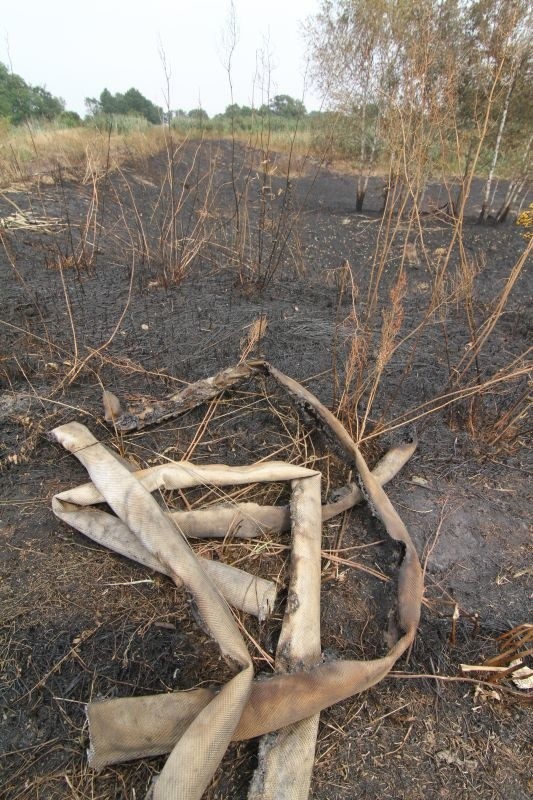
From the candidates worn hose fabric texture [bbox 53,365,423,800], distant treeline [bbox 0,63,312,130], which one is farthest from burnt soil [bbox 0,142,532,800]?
distant treeline [bbox 0,63,312,130]

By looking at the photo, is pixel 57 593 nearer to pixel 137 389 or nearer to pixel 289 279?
pixel 137 389

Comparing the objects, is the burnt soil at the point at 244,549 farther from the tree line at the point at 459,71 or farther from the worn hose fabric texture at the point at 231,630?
the tree line at the point at 459,71

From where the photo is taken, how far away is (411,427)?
2.58 meters

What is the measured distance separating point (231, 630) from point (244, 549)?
1.41ft

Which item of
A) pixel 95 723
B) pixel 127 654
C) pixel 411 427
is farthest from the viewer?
pixel 411 427

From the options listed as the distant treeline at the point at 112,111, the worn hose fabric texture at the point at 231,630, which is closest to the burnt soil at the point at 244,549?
the worn hose fabric texture at the point at 231,630

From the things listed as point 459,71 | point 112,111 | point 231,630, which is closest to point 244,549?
point 231,630

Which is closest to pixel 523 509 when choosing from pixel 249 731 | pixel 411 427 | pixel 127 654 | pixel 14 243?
pixel 411 427

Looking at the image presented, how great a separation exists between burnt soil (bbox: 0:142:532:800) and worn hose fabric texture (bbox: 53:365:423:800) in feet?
0.28

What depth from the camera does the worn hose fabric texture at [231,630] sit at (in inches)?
47.8

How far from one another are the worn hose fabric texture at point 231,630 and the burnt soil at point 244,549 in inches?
3.3

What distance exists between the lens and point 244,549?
1.85 metres

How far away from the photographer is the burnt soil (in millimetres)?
1331

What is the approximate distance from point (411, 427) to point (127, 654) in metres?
1.80
